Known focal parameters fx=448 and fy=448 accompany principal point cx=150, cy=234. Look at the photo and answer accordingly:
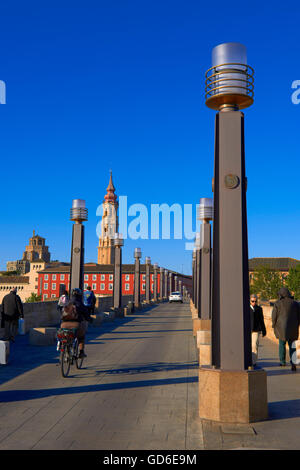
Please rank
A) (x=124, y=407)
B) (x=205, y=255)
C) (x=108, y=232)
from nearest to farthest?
(x=124, y=407) < (x=205, y=255) < (x=108, y=232)

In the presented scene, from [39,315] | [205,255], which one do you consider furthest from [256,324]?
[39,315]

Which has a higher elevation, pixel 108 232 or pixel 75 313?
pixel 108 232

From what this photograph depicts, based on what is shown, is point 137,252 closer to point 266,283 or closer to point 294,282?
point 294,282

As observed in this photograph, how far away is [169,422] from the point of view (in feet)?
19.1

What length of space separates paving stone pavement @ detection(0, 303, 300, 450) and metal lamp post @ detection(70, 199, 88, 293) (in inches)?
182

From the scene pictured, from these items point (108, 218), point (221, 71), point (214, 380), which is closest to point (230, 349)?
point (214, 380)

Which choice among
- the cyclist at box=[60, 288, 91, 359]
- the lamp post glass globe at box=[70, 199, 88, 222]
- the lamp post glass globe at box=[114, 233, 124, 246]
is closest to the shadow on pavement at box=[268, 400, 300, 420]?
the cyclist at box=[60, 288, 91, 359]

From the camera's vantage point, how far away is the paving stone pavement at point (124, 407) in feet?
16.4

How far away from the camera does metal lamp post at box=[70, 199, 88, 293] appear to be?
53.0 feet

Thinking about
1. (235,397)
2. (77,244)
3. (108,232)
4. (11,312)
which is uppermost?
(108,232)

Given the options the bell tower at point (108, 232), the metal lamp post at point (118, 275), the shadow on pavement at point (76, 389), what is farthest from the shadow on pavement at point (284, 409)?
the bell tower at point (108, 232)

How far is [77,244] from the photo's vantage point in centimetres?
1691

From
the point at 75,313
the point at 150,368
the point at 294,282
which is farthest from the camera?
the point at 294,282

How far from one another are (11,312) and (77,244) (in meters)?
4.40
